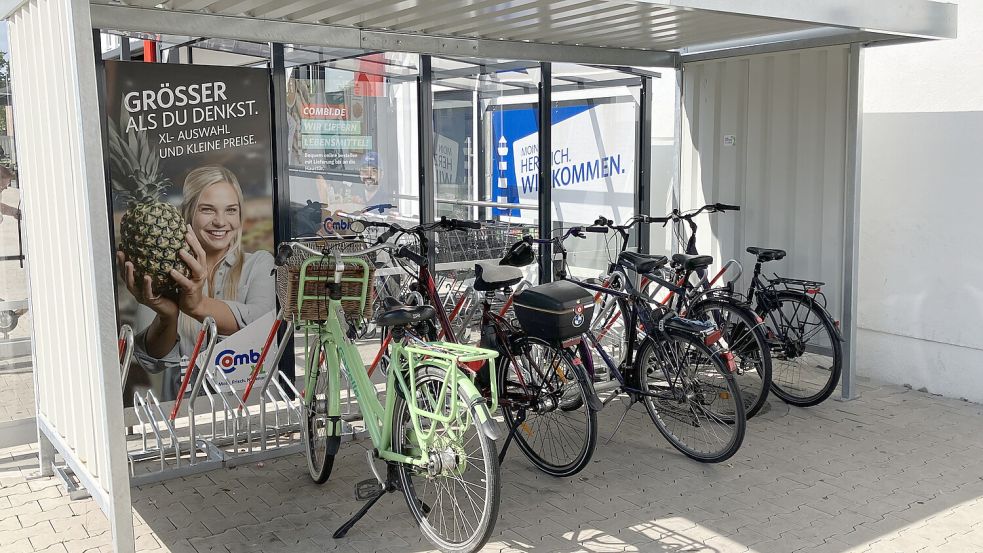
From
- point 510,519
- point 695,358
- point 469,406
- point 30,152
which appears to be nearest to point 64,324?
point 30,152

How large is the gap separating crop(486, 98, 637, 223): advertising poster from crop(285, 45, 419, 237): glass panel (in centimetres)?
86

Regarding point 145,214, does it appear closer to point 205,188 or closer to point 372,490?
point 205,188

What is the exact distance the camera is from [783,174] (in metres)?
6.84

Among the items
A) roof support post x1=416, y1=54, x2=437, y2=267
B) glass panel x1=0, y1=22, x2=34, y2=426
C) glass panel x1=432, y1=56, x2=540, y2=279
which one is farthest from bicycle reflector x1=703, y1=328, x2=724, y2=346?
glass panel x1=0, y1=22, x2=34, y2=426

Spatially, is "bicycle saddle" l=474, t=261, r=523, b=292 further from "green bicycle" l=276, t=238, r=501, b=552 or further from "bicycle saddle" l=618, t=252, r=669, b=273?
"bicycle saddle" l=618, t=252, r=669, b=273

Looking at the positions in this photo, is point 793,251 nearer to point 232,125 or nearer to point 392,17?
point 392,17

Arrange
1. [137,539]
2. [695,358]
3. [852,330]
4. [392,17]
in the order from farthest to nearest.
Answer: [852,330], [392,17], [695,358], [137,539]

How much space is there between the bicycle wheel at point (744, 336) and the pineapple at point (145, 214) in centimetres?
309

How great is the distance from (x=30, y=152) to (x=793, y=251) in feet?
16.2

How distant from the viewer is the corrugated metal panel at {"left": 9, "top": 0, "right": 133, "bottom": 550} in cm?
311

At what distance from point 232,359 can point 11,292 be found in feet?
4.24

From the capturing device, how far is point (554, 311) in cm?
452

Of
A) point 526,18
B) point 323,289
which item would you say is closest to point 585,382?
point 323,289

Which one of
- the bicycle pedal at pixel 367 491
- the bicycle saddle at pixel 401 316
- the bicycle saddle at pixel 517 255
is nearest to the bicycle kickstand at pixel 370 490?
the bicycle pedal at pixel 367 491
